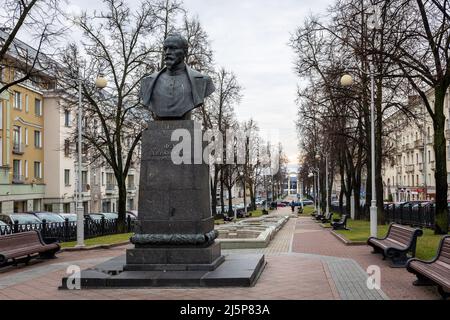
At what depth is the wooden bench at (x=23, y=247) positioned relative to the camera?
12.8 meters

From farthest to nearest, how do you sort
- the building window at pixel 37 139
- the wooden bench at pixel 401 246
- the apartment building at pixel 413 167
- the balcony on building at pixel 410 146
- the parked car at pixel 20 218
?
the balcony on building at pixel 410 146
the apartment building at pixel 413 167
the building window at pixel 37 139
the parked car at pixel 20 218
the wooden bench at pixel 401 246

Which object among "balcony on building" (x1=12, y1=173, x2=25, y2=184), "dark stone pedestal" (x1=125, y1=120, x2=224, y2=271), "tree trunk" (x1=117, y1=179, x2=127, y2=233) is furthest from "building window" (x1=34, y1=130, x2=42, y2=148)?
"dark stone pedestal" (x1=125, y1=120, x2=224, y2=271)

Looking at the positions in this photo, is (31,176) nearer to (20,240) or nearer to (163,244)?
(20,240)

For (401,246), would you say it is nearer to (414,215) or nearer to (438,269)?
(438,269)

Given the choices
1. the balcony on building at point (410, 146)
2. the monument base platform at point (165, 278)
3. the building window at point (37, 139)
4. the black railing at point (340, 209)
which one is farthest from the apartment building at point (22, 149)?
the balcony on building at point (410, 146)

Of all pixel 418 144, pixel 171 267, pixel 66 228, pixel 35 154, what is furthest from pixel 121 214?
pixel 418 144

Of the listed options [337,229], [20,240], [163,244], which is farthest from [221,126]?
[163,244]

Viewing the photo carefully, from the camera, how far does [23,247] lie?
13945mm

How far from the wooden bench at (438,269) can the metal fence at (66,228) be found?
12546 mm

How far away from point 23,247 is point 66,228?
9.55 metres

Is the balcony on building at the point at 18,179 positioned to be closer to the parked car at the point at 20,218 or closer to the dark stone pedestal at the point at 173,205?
the parked car at the point at 20,218

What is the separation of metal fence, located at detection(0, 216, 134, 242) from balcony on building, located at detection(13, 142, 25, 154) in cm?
1997

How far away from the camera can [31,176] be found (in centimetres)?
4959

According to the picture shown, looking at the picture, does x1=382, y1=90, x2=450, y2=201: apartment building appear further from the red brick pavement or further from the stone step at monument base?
the stone step at monument base
